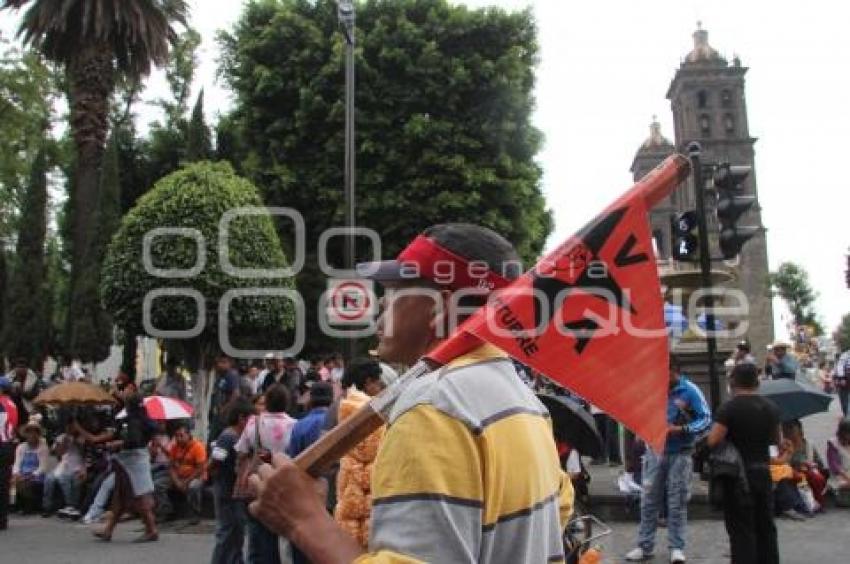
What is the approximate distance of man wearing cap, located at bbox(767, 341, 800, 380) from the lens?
47.8 ft

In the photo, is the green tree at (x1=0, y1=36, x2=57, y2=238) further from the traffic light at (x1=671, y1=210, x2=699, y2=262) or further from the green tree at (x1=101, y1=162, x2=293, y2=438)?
the traffic light at (x1=671, y1=210, x2=699, y2=262)

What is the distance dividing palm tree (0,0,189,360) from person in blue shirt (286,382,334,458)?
16413 millimetres

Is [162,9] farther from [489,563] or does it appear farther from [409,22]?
[489,563]

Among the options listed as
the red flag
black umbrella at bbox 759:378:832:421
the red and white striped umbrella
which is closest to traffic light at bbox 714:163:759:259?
black umbrella at bbox 759:378:832:421

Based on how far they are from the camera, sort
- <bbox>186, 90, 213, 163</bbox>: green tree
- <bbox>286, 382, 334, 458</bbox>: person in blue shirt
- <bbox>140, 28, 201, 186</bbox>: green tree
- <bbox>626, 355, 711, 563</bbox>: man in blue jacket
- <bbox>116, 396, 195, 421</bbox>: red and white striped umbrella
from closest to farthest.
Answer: <bbox>286, 382, 334, 458</bbox>: person in blue shirt
<bbox>626, 355, 711, 563</bbox>: man in blue jacket
<bbox>116, 396, 195, 421</bbox>: red and white striped umbrella
<bbox>186, 90, 213, 163</bbox>: green tree
<bbox>140, 28, 201, 186</bbox>: green tree

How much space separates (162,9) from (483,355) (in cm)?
2436

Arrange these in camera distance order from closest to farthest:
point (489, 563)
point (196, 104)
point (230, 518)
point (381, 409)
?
1. point (489, 563)
2. point (381, 409)
3. point (230, 518)
4. point (196, 104)

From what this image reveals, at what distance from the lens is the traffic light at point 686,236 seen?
30.7 feet

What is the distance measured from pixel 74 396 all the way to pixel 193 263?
4041mm

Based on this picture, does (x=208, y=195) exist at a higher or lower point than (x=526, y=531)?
higher

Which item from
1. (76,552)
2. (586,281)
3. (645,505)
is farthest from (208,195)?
(586,281)

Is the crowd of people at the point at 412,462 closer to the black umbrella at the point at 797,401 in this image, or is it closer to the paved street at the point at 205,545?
the paved street at the point at 205,545

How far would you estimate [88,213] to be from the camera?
880 inches

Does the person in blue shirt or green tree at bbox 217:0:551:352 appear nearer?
the person in blue shirt
